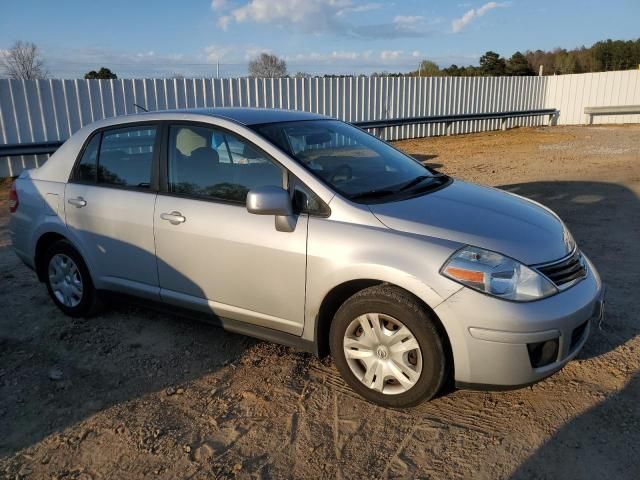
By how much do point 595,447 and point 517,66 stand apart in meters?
55.4

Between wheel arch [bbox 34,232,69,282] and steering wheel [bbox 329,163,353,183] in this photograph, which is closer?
steering wheel [bbox 329,163,353,183]

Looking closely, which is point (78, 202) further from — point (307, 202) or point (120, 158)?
point (307, 202)

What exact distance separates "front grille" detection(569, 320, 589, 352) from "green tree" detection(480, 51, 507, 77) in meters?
52.9

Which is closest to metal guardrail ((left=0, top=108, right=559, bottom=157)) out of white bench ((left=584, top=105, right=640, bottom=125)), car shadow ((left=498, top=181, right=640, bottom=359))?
white bench ((left=584, top=105, right=640, bottom=125))

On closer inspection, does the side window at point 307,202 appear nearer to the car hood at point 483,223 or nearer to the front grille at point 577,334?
the car hood at point 483,223

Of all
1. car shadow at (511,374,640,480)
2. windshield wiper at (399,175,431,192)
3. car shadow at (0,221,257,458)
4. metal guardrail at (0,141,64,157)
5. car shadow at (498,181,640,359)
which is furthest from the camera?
metal guardrail at (0,141,64,157)

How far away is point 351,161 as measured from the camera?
3854 millimetres

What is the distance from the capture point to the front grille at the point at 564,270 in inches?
118

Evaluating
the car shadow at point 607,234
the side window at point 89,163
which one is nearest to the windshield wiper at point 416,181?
the car shadow at point 607,234

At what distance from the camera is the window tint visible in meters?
4.37

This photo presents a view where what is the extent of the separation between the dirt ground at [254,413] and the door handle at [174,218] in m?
0.99

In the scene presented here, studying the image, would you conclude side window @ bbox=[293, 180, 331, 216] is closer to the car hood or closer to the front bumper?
the car hood

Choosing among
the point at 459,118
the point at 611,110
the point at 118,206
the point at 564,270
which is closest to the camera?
the point at 564,270

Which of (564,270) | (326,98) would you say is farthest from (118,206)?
(326,98)
